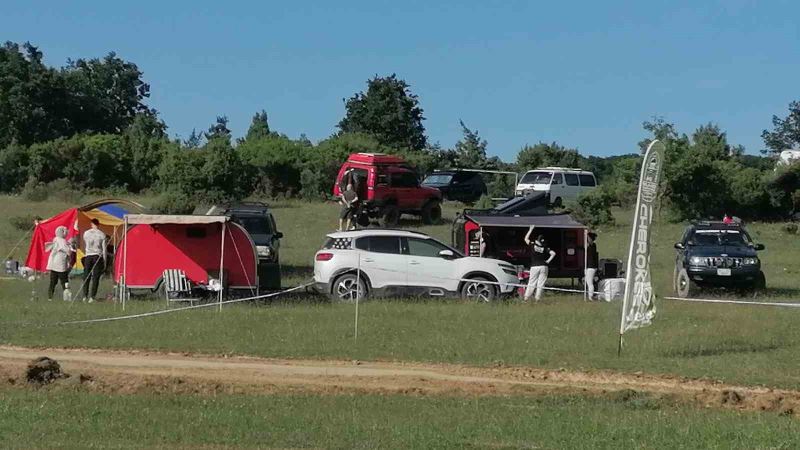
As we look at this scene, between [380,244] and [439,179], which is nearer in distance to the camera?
[380,244]

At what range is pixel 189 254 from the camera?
981 inches

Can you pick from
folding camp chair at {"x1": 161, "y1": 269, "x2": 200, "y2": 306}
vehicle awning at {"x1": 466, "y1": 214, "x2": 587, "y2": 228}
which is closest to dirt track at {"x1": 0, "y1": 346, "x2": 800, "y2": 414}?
folding camp chair at {"x1": 161, "y1": 269, "x2": 200, "y2": 306}

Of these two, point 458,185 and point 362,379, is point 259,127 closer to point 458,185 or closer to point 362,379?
point 458,185

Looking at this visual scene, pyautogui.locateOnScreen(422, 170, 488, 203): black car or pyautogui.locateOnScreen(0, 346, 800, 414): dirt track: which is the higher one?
pyautogui.locateOnScreen(422, 170, 488, 203): black car

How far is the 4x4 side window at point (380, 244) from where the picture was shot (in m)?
24.0

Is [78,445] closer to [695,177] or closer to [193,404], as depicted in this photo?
[193,404]

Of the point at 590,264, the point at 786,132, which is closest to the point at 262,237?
the point at 590,264

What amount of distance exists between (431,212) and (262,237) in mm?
13541

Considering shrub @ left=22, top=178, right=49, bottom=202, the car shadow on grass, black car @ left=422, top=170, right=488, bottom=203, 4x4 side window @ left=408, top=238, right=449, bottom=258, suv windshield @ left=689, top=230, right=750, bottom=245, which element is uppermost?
black car @ left=422, top=170, right=488, bottom=203

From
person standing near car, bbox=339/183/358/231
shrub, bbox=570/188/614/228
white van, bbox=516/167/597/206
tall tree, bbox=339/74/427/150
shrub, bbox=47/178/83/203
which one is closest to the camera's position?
person standing near car, bbox=339/183/358/231

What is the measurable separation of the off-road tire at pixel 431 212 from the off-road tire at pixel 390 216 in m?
1.35

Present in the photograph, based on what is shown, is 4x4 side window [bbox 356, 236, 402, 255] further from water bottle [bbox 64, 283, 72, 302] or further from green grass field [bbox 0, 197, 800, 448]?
water bottle [bbox 64, 283, 72, 302]

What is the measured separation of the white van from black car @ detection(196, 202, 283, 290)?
58.8 feet

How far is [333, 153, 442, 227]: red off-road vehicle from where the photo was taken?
3891cm
